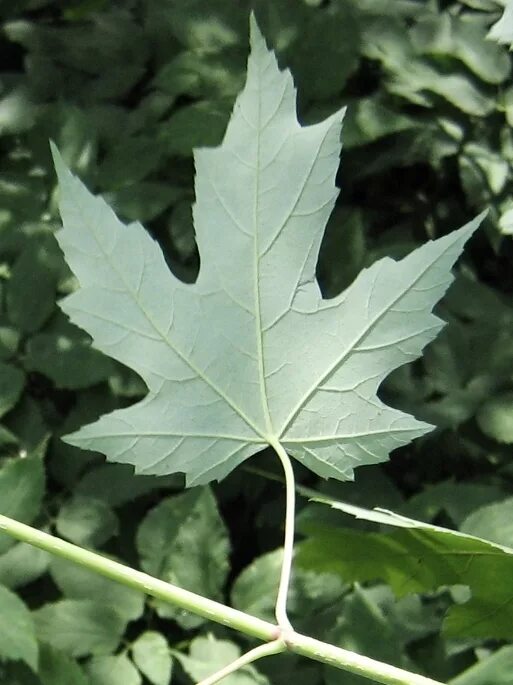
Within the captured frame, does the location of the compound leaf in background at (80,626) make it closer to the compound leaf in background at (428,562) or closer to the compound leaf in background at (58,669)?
the compound leaf in background at (58,669)

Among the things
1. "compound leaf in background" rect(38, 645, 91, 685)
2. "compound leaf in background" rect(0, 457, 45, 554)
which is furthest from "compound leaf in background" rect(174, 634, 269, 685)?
"compound leaf in background" rect(0, 457, 45, 554)

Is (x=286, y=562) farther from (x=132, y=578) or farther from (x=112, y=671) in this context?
(x=112, y=671)

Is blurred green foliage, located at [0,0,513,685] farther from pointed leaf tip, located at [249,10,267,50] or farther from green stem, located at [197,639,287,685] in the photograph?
pointed leaf tip, located at [249,10,267,50]

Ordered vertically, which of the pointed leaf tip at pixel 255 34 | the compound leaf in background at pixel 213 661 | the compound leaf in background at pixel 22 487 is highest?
the pointed leaf tip at pixel 255 34

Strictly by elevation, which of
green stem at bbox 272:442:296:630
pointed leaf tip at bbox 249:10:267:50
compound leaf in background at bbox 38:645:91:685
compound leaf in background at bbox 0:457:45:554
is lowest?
compound leaf in background at bbox 38:645:91:685

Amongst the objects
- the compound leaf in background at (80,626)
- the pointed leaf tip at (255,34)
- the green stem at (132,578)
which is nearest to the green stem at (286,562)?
the green stem at (132,578)

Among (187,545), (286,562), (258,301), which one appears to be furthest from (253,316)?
(187,545)

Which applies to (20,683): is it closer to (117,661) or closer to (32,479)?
(117,661)

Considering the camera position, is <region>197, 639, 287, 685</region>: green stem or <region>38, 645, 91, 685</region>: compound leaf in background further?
<region>38, 645, 91, 685</region>: compound leaf in background
